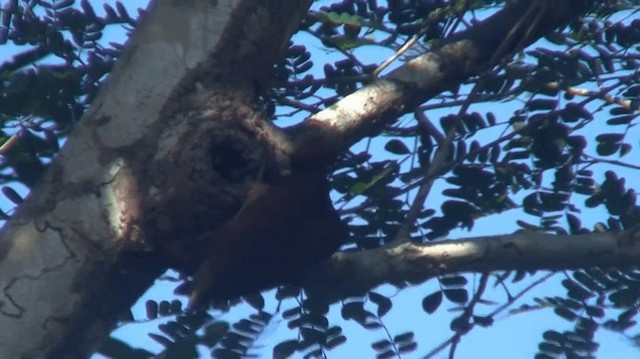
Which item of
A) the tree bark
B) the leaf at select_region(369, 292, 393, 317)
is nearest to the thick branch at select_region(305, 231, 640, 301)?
the tree bark

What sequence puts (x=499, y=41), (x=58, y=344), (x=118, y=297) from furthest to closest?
(x=499, y=41) → (x=118, y=297) → (x=58, y=344)

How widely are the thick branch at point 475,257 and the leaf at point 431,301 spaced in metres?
0.21

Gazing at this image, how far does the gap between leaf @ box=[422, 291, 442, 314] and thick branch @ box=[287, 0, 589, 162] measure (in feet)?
1.66

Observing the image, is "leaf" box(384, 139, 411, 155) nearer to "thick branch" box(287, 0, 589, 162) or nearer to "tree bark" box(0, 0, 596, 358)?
"thick branch" box(287, 0, 589, 162)

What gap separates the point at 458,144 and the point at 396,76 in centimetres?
44

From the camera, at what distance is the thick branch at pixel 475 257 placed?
2.63 metres

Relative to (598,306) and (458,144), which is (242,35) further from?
(598,306)

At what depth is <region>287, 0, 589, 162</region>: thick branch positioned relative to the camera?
8.62 feet

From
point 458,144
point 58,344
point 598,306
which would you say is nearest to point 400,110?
point 458,144

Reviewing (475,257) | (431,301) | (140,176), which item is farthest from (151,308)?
(475,257)


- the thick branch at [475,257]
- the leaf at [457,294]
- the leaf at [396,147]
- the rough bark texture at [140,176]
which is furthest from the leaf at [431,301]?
the rough bark texture at [140,176]

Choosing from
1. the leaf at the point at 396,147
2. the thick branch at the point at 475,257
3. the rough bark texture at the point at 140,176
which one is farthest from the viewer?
the leaf at the point at 396,147

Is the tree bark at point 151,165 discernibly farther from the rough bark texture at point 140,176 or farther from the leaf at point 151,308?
the leaf at point 151,308

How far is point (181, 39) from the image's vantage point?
8.27 feet
